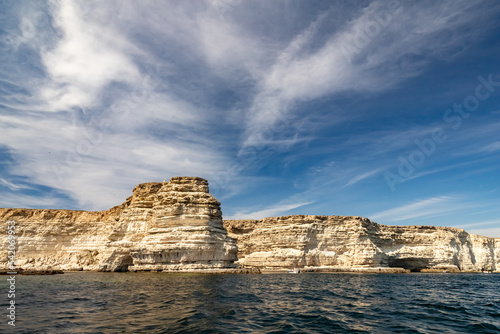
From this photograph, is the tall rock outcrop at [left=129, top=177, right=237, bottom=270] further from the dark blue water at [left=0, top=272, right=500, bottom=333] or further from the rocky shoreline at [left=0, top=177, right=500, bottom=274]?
the dark blue water at [left=0, top=272, right=500, bottom=333]

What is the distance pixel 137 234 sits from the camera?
1976 inches

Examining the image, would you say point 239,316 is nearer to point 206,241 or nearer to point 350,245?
point 206,241

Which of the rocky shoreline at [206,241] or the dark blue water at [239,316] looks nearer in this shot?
the dark blue water at [239,316]

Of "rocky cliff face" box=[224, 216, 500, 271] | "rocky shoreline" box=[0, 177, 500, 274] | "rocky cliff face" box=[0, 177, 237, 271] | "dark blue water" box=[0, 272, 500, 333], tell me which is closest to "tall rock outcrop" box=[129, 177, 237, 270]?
"rocky cliff face" box=[0, 177, 237, 271]

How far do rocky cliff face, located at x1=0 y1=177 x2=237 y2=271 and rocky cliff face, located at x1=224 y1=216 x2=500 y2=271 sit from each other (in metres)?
24.8

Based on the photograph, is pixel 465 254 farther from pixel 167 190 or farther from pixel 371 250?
pixel 167 190

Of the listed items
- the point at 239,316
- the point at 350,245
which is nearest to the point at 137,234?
the point at 239,316

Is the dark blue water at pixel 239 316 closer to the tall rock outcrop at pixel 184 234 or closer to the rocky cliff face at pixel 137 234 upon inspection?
the tall rock outcrop at pixel 184 234

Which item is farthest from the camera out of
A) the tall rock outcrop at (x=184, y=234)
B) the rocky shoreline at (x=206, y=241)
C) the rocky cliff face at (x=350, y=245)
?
the rocky cliff face at (x=350, y=245)

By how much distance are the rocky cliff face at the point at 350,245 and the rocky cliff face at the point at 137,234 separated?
978 inches

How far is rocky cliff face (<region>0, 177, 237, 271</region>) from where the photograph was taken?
44.5 m

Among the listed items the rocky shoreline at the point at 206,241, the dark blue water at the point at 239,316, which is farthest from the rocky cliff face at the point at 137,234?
the dark blue water at the point at 239,316

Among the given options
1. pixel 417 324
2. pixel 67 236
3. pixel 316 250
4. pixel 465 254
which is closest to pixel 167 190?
pixel 67 236

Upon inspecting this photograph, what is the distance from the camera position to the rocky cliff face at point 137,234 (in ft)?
146
